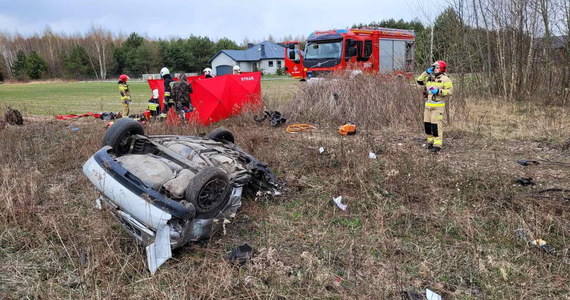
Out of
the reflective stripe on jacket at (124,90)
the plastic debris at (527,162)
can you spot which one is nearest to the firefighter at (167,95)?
the reflective stripe on jacket at (124,90)

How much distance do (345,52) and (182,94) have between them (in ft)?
20.1

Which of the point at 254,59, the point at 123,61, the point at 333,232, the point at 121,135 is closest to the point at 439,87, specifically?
the point at 333,232

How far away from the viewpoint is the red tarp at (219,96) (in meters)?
8.91

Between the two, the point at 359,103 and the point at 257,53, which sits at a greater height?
the point at 257,53

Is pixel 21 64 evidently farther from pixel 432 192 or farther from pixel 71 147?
pixel 432 192

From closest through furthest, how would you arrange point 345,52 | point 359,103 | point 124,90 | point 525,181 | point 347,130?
1. point 525,181
2. point 347,130
3. point 359,103
4. point 124,90
5. point 345,52

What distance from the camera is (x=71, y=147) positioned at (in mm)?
6605

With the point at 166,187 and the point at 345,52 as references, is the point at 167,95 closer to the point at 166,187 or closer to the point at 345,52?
the point at 166,187

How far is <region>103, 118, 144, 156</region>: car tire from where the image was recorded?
3.98m

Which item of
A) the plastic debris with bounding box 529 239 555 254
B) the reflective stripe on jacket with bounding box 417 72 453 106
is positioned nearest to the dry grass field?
the plastic debris with bounding box 529 239 555 254

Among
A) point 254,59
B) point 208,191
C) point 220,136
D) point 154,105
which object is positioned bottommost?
point 208,191

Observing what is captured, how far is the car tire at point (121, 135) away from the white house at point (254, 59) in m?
51.9

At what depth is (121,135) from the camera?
13.1ft

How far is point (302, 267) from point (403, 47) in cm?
1387
